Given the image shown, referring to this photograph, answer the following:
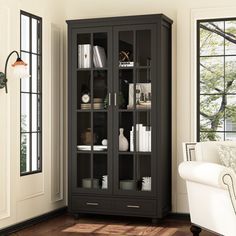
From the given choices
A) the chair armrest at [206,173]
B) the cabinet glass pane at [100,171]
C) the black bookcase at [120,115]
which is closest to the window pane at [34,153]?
the black bookcase at [120,115]

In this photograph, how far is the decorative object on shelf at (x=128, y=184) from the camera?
231 inches

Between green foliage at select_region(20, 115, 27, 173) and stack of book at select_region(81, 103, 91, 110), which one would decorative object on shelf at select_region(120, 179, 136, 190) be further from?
green foliage at select_region(20, 115, 27, 173)

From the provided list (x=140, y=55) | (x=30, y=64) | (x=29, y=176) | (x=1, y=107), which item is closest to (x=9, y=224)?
(x=29, y=176)

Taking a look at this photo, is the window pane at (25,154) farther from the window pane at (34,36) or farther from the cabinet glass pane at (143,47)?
the cabinet glass pane at (143,47)

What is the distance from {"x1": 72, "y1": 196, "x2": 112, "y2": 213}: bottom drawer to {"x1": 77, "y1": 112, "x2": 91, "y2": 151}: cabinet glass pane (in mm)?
536

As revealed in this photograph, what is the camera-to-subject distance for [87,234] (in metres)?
5.36

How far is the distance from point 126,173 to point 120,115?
61 cm

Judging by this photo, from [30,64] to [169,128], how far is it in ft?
5.30

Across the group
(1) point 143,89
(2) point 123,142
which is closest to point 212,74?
(1) point 143,89

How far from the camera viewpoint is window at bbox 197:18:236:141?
6027 mm

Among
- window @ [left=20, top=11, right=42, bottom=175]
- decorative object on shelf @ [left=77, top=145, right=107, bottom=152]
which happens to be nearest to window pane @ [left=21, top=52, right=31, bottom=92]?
window @ [left=20, top=11, right=42, bottom=175]

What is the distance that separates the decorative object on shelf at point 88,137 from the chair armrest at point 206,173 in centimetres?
123

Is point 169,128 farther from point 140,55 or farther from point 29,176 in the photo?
point 29,176

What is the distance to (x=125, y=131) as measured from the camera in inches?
233
